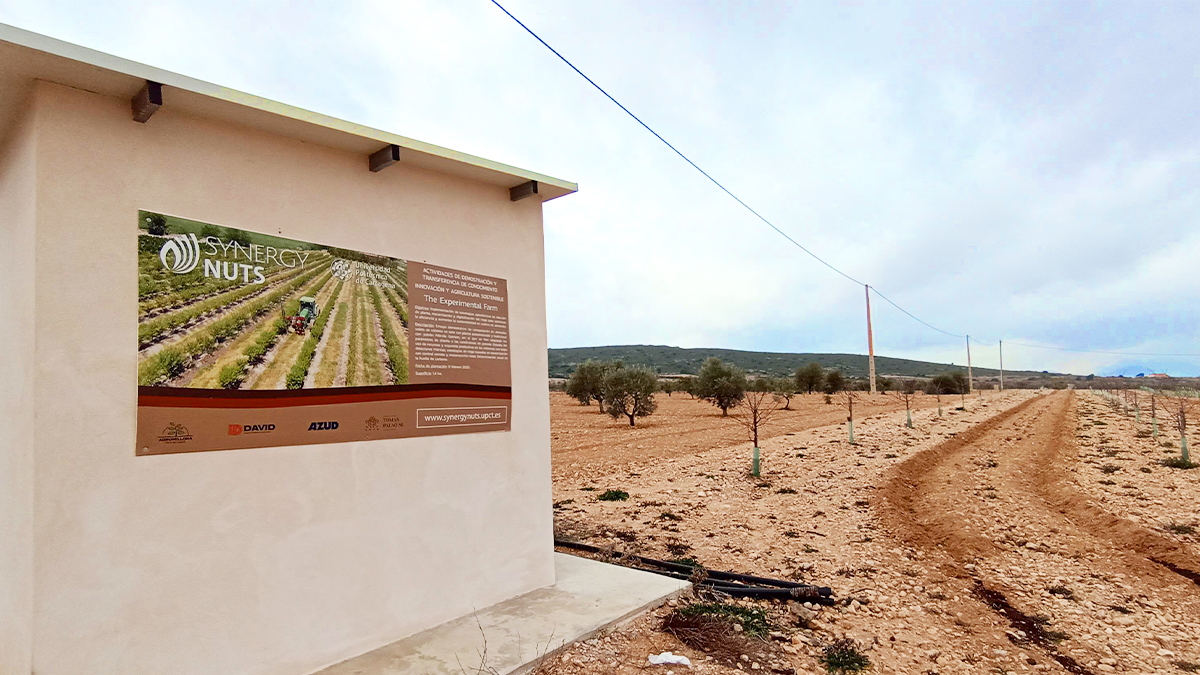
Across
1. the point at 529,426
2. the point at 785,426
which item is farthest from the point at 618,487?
the point at 785,426

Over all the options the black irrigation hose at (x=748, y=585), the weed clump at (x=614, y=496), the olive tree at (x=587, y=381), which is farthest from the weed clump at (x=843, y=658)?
the olive tree at (x=587, y=381)

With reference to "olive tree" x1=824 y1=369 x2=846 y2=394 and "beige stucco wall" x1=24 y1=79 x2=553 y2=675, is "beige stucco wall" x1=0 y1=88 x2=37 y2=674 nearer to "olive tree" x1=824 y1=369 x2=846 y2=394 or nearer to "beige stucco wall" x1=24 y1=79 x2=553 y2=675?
"beige stucco wall" x1=24 y1=79 x2=553 y2=675

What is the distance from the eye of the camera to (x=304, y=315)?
425 centimetres

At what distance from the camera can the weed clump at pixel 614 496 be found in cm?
1065

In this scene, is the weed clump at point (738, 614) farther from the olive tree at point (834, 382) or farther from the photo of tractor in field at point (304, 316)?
the olive tree at point (834, 382)

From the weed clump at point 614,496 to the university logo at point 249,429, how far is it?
735 centimetres

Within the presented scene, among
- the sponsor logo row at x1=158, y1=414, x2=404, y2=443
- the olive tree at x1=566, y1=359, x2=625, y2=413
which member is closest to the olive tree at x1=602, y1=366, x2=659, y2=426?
the olive tree at x1=566, y1=359, x2=625, y2=413

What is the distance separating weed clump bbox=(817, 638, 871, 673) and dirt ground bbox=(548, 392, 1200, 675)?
9 cm

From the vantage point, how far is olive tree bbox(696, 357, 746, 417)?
29609mm

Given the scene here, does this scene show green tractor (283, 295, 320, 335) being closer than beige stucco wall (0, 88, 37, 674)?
No

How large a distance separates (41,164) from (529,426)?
3649 millimetres

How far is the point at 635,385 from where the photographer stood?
25.9 meters

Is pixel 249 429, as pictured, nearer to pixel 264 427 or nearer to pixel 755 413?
pixel 264 427

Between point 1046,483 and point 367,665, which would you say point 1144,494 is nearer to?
point 1046,483
